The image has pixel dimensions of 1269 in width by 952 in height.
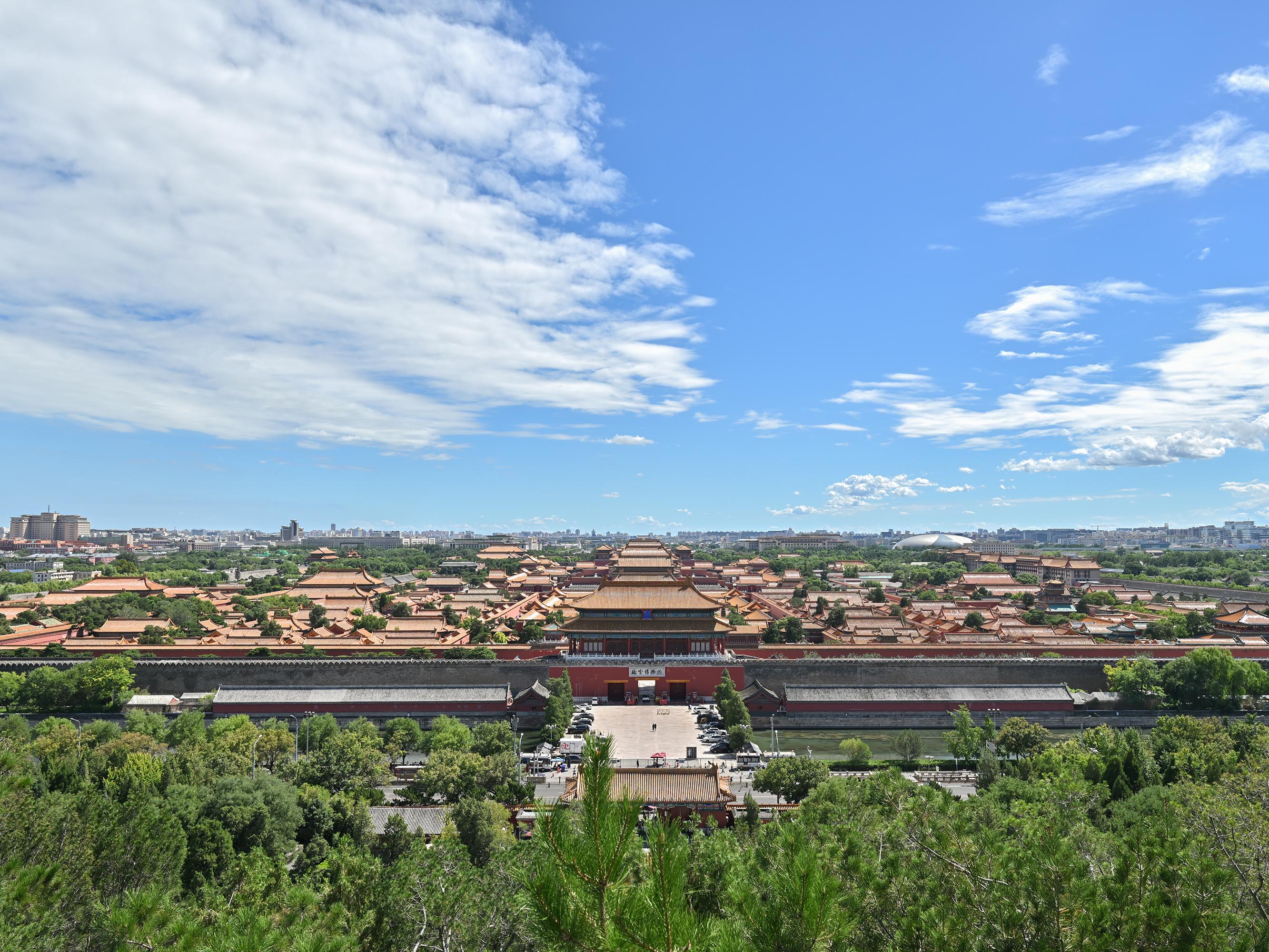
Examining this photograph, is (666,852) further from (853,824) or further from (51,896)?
(51,896)

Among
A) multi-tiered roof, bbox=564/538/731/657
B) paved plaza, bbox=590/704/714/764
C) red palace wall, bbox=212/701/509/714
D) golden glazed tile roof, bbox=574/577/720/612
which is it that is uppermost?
golden glazed tile roof, bbox=574/577/720/612

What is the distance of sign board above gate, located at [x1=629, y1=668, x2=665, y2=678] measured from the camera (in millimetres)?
33656

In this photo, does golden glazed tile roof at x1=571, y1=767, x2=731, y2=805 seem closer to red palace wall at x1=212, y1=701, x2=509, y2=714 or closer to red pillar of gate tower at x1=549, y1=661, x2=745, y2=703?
red palace wall at x1=212, y1=701, x2=509, y2=714

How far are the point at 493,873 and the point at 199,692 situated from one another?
29277mm

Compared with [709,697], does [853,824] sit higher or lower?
higher

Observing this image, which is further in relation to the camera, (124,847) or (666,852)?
(124,847)

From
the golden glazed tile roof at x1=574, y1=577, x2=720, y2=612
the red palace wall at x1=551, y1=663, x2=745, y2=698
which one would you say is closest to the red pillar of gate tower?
the red palace wall at x1=551, y1=663, x2=745, y2=698

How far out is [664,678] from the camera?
111 ft

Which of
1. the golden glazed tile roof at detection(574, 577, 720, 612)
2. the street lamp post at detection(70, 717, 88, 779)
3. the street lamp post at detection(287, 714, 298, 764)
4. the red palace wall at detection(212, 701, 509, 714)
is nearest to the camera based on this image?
the street lamp post at detection(70, 717, 88, 779)

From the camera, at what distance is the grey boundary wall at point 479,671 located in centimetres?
3266

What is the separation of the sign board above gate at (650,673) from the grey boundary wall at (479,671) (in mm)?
3529

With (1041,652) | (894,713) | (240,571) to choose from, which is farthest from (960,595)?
(240,571)

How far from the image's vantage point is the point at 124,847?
1092cm

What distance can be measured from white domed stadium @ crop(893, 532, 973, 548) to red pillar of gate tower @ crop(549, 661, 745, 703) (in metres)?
107
